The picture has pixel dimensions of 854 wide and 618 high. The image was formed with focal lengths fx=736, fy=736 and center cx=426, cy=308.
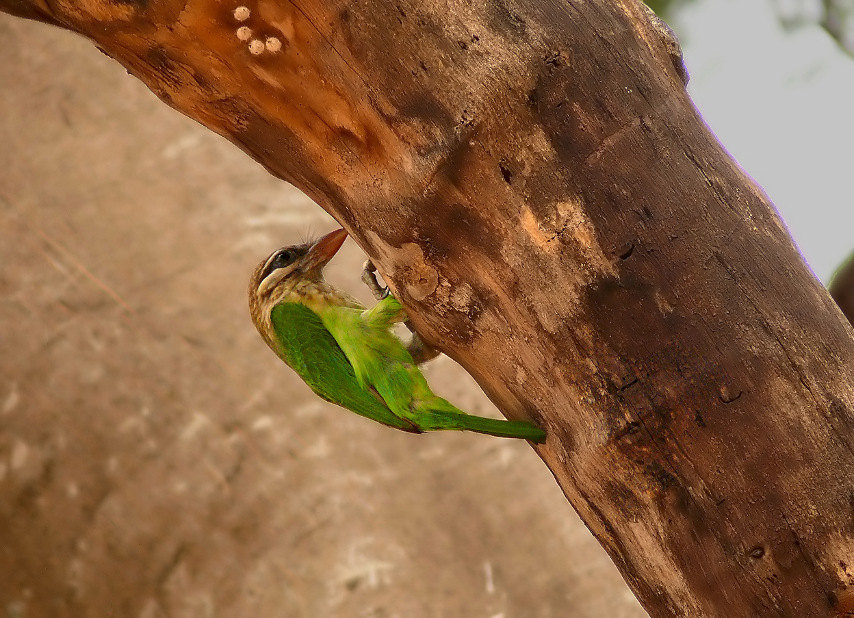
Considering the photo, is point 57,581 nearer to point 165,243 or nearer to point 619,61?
point 165,243

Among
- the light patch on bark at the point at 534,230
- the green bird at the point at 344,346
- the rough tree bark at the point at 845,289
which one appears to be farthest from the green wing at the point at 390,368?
the rough tree bark at the point at 845,289

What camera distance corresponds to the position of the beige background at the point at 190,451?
2.92 metres

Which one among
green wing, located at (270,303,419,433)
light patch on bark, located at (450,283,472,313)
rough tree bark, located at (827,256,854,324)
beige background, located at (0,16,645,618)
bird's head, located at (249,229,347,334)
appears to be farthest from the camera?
beige background, located at (0,16,645,618)

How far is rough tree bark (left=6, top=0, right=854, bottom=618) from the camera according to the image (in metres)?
1.01

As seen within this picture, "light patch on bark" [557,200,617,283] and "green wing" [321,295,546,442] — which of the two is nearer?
"light patch on bark" [557,200,617,283]

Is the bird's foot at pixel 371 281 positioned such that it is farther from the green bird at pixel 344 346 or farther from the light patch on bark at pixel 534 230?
the light patch on bark at pixel 534 230

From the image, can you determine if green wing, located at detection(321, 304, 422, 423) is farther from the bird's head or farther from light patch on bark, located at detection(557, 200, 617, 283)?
light patch on bark, located at detection(557, 200, 617, 283)

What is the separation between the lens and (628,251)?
3.45ft

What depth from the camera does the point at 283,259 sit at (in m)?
1.62

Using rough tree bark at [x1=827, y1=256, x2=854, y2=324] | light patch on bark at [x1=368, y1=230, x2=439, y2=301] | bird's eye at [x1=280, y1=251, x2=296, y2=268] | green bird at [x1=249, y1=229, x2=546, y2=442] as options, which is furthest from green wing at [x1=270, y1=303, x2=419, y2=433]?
rough tree bark at [x1=827, y1=256, x2=854, y2=324]

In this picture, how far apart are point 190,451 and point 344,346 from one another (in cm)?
189

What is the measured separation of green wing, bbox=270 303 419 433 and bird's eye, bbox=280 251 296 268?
0.11 metres

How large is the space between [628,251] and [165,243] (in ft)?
9.35

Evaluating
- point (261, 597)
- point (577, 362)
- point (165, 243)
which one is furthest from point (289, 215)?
point (577, 362)
